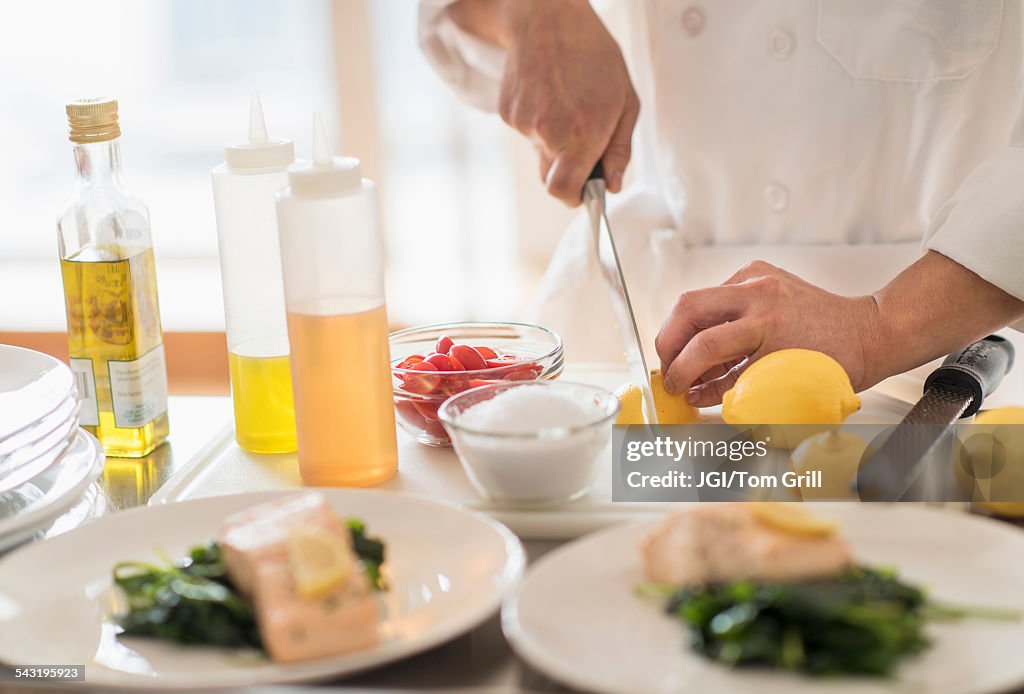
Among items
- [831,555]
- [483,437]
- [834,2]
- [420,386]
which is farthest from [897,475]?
[834,2]

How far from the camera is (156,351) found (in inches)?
38.7

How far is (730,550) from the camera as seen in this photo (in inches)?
24.1

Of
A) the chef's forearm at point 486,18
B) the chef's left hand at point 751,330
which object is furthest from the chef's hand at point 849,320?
the chef's forearm at point 486,18

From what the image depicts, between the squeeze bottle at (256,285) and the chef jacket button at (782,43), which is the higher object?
the chef jacket button at (782,43)

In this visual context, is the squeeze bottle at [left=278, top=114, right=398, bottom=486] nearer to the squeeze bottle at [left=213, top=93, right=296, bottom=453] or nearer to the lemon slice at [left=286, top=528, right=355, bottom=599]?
the squeeze bottle at [left=213, top=93, right=296, bottom=453]

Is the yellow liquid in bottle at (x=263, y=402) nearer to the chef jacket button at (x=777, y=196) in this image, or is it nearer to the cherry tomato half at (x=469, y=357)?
the cherry tomato half at (x=469, y=357)

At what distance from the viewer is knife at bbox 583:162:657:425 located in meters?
0.96

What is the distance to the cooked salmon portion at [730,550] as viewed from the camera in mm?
595

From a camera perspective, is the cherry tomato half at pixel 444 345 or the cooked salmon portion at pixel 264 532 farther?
the cherry tomato half at pixel 444 345

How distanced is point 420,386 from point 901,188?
2.33ft

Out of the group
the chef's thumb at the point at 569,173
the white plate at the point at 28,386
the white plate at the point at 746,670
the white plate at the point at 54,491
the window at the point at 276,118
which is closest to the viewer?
the white plate at the point at 746,670

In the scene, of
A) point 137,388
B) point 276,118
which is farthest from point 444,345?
point 276,118

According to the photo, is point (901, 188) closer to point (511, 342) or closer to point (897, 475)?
point (511, 342)

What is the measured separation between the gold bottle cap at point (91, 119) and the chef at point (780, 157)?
0.51 metres
